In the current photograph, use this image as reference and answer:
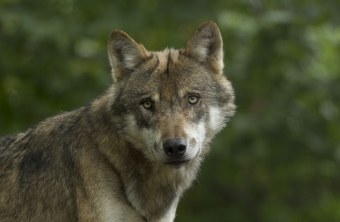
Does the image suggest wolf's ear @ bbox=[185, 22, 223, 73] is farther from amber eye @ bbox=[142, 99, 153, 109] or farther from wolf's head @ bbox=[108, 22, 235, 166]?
amber eye @ bbox=[142, 99, 153, 109]

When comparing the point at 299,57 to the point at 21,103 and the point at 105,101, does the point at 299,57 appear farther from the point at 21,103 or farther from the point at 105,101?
the point at 105,101

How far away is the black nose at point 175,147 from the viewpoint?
8.33 m

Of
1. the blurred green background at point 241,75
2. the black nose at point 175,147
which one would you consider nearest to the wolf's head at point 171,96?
the black nose at point 175,147

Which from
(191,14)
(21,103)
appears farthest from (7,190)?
(21,103)

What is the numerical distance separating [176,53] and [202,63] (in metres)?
0.24

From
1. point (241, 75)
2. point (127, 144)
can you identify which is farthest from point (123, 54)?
point (241, 75)

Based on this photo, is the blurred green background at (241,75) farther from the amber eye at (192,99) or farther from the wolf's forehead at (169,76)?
the amber eye at (192,99)

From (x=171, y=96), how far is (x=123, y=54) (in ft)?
2.07

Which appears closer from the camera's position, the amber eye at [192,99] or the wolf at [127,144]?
the wolf at [127,144]

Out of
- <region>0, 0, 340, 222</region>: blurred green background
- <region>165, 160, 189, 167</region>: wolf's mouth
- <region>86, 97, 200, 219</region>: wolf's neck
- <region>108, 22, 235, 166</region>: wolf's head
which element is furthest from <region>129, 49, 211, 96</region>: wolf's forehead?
<region>0, 0, 340, 222</region>: blurred green background

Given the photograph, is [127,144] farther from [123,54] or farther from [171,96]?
[123,54]

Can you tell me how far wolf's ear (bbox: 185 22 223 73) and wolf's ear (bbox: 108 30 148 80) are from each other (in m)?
0.41

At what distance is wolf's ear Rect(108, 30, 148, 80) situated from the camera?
892cm

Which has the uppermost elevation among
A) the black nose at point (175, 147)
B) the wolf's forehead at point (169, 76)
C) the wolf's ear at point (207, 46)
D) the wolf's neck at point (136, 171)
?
the wolf's ear at point (207, 46)
